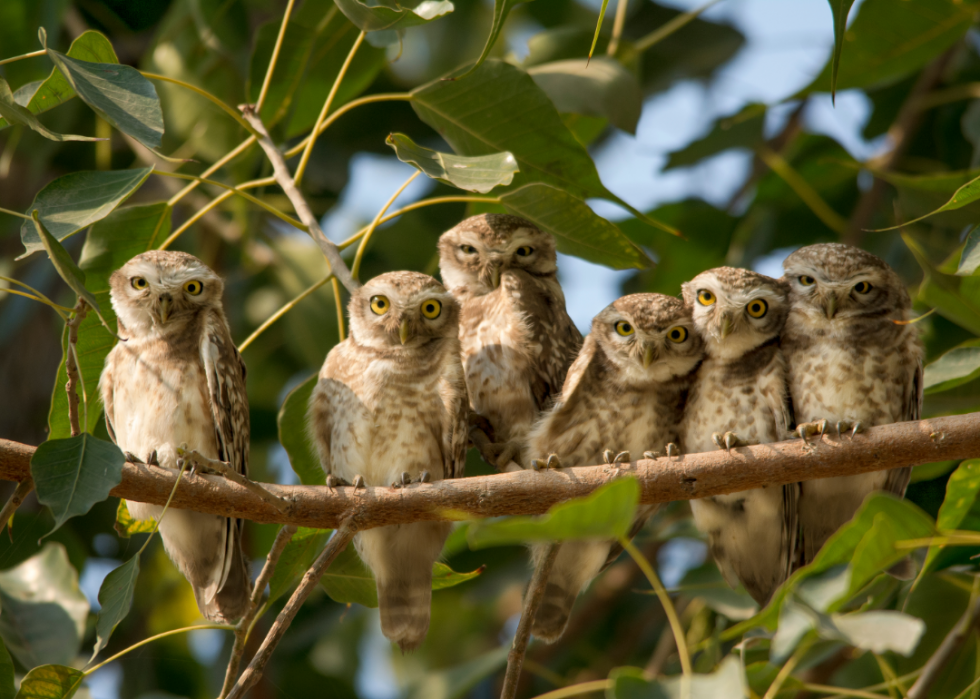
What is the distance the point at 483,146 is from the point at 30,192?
11.5 feet

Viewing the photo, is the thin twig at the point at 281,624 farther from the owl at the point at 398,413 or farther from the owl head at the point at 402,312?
the owl head at the point at 402,312

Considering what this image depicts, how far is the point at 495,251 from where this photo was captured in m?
3.49

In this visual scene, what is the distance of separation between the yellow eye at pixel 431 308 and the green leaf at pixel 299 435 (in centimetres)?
42

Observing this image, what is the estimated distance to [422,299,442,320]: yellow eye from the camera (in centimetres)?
318

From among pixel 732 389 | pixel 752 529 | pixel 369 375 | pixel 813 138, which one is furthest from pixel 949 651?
pixel 813 138

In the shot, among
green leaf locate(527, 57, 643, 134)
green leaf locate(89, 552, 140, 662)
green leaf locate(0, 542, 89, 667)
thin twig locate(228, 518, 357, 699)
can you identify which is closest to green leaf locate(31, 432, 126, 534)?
green leaf locate(89, 552, 140, 662)

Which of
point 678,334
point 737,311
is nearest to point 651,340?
point 678,334

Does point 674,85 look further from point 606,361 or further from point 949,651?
point 949,651

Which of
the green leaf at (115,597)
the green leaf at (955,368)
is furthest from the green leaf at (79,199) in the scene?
the green leaf at (955,368)

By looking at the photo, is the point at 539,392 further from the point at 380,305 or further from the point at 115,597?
the point at 115,597

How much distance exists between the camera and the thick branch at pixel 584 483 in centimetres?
242

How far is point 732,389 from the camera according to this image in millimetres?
2979

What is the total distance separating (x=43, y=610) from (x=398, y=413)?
1533 millimetres

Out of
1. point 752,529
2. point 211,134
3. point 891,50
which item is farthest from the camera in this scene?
point 211,134
